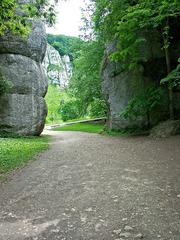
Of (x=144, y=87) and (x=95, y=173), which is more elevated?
(x=144, y=87)

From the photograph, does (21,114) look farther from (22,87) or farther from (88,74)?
(88,74)

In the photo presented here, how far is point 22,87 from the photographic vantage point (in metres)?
17.9

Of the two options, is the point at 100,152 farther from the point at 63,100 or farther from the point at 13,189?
the point at 63,100

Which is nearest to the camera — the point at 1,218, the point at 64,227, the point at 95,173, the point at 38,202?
the point at 64,227

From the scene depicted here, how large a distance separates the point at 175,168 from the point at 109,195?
2457 millimetres

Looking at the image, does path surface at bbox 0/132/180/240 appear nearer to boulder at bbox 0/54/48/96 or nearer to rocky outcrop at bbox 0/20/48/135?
rocky outcrop at bbox 0/20/48/135

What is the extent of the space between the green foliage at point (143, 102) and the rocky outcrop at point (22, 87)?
6884 millimetres

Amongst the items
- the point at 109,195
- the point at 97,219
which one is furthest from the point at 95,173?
the point at 97,219

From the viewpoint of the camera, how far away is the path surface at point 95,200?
3668 mm

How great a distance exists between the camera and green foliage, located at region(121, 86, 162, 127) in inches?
524

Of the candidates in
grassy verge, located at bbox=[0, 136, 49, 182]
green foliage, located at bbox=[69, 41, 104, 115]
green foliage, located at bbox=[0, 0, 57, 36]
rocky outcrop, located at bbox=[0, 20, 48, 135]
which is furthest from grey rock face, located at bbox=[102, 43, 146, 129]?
green foliage, located at bbox=[0, 0, 57, 36]

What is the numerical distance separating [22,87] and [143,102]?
843 centimetres

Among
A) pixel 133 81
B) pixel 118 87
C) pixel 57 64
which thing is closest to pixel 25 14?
pixel 133 81

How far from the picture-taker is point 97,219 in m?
4.02
